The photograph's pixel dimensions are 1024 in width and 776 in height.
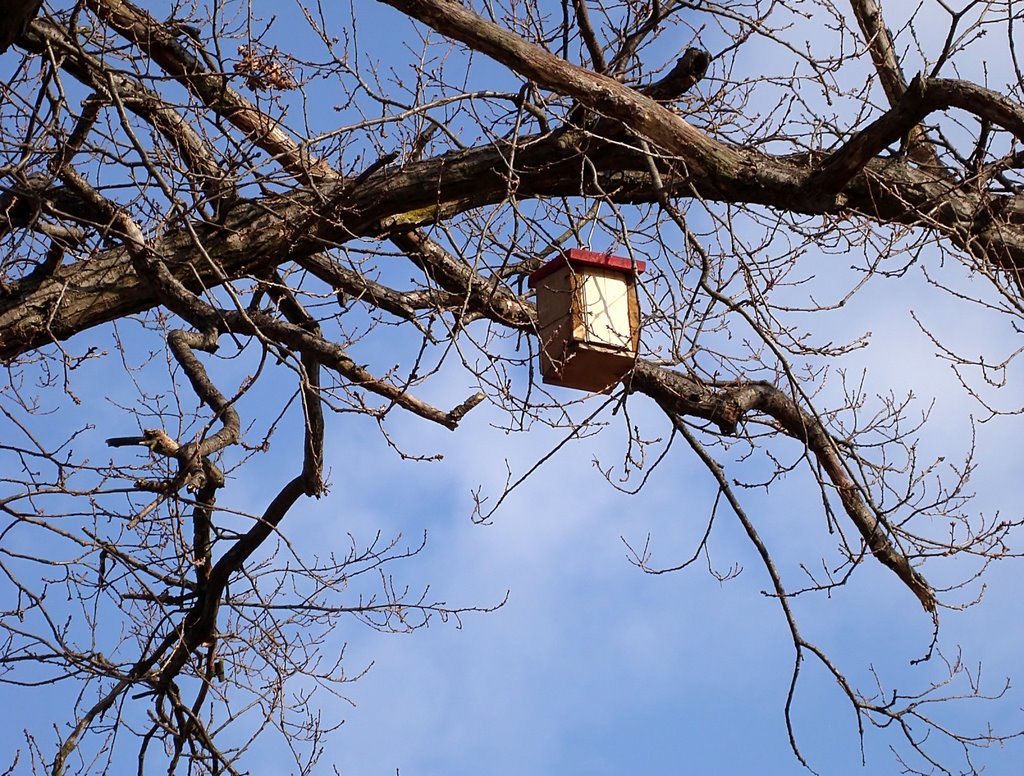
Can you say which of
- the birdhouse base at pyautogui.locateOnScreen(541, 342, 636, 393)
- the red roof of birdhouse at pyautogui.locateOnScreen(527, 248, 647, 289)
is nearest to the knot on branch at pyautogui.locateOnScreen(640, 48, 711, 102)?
the red roof of birdhouse at pyautogui.locateOnScreen(527, 248, 647, 289)

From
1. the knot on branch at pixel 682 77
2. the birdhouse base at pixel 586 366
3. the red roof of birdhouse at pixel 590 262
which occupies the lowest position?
the birdhouse base at pixel 586 366

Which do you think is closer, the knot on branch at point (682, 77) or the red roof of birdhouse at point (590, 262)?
the red roof of birdhouse at point (590, 262)

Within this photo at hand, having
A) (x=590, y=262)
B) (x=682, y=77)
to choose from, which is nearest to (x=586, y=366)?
(x=590, y=262)

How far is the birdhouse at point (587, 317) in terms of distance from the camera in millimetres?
3967

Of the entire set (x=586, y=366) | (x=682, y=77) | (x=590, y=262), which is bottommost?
(x=586, y=366)

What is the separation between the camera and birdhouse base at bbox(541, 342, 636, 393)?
3985mm

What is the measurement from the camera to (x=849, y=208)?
4.56 metres

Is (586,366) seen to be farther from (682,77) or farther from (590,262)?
(682,77)

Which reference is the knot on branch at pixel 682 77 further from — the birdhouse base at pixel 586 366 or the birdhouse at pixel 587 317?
the birdhouse base at pixel 586 366

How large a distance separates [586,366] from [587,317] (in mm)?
194

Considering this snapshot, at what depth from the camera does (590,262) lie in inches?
159

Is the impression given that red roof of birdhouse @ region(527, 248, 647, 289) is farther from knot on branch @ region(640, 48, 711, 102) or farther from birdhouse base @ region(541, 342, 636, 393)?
knot on branch @ region(640, 48, 711, 102)

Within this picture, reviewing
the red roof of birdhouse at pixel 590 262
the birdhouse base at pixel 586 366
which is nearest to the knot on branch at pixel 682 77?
the red roof of birdhouse at pixel 590 262

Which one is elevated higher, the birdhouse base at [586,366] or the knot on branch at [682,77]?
the knot on branch at [682,77]
